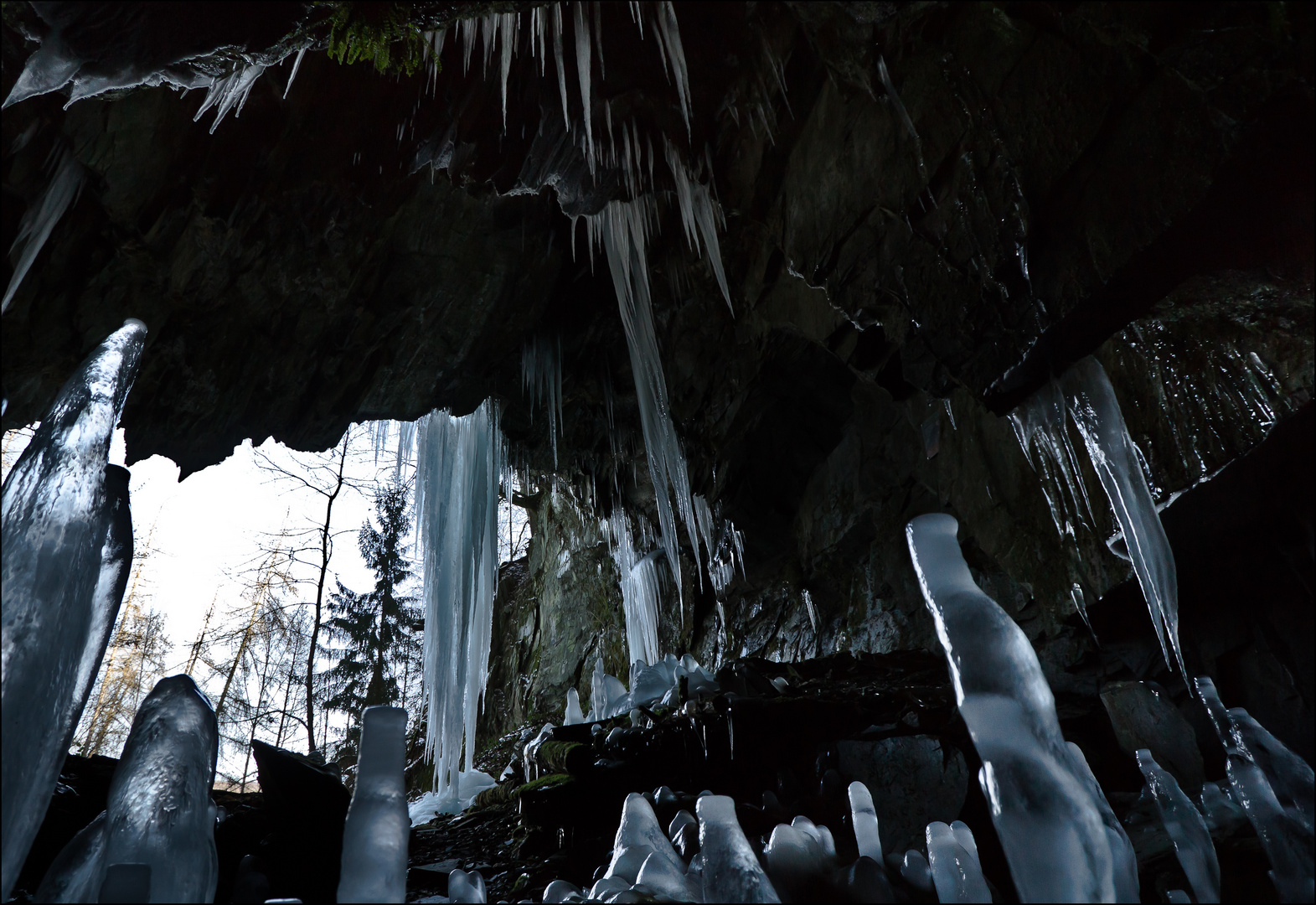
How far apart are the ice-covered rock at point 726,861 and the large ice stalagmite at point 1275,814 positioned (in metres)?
3.03

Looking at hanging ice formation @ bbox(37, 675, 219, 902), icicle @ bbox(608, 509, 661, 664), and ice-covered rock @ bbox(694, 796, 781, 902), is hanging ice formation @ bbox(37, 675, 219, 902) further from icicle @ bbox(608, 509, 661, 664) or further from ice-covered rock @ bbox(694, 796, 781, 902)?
icicle @ bbox(608, 509, 661, 664)

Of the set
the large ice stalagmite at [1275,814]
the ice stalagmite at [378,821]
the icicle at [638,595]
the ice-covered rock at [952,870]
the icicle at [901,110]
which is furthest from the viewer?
the icicle at [638,595]

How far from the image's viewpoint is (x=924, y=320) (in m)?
5.53

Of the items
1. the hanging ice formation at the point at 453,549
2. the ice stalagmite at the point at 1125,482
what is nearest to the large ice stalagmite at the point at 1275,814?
the ice stalagmite at the point at 1125,482

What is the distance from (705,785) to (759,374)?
4776mm

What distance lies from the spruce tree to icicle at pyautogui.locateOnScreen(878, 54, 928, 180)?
14.4m

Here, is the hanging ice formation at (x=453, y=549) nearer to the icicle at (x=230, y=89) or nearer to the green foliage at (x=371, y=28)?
the icicle at (x=230, y=89)

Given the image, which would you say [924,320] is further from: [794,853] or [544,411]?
[544,411]

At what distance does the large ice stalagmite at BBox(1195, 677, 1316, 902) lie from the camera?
3926 mm

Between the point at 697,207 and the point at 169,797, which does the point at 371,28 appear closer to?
the point at 697,207

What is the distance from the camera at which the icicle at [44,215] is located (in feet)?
17.8

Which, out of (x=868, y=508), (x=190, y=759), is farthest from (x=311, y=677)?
(x=190, y=759)

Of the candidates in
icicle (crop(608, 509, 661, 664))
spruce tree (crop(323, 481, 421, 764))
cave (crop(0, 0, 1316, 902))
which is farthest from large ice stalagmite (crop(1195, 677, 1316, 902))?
spruce tree (crop(323, 481, 421, 764))

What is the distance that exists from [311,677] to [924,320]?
15.6m
